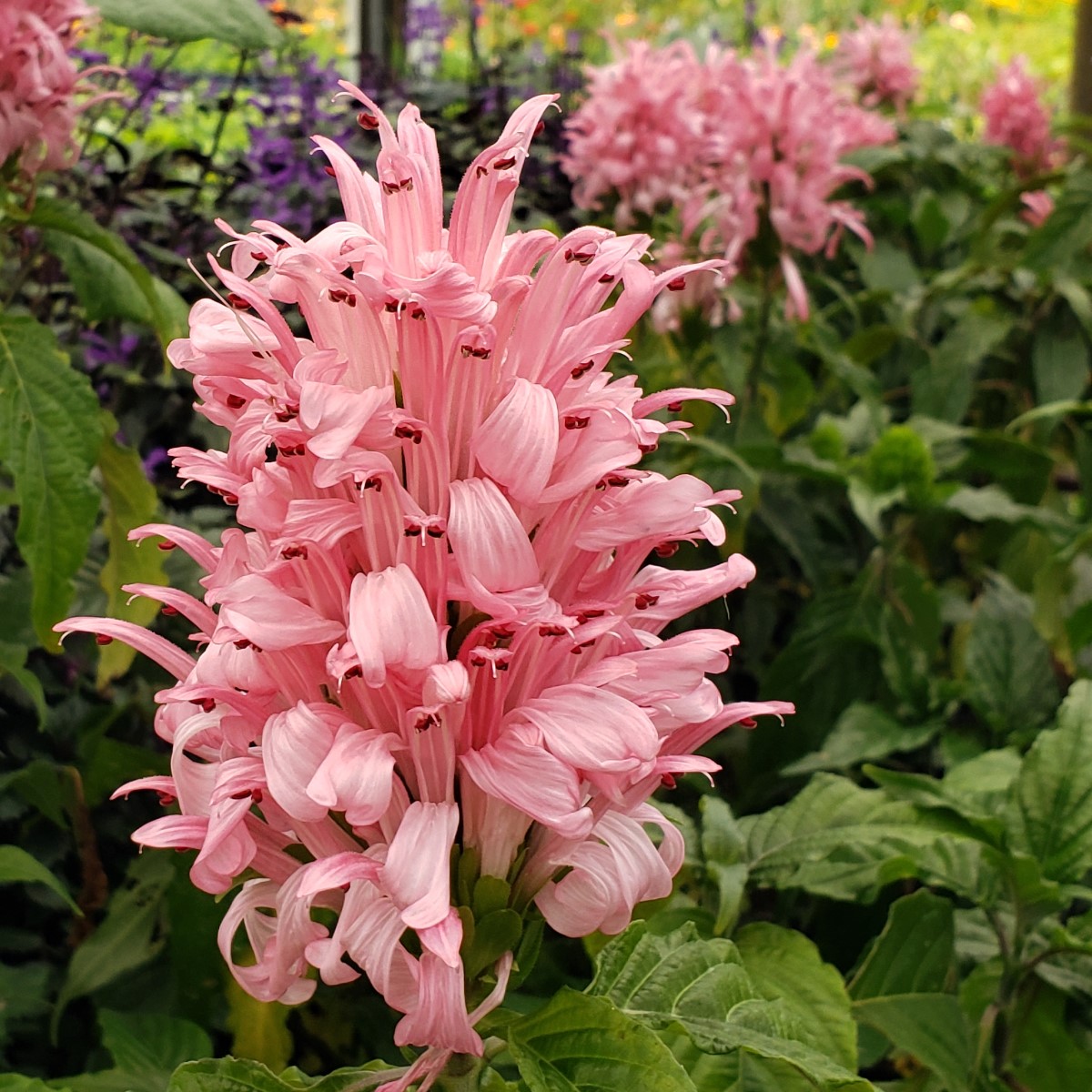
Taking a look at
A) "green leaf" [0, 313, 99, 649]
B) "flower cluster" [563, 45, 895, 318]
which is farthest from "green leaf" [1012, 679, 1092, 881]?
"flower cluster" [563, 45, 895, 318]

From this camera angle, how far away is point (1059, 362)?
1970mm

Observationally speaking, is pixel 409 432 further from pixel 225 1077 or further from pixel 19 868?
pixel 19 868

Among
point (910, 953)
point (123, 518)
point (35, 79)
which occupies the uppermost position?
point (35, 79)

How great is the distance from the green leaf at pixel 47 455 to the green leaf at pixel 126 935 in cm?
29

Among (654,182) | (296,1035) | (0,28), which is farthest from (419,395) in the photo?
(654,182)

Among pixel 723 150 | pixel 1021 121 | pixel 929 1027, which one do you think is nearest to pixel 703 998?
pixel 929 1027

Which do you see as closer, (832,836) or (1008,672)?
(832,836)

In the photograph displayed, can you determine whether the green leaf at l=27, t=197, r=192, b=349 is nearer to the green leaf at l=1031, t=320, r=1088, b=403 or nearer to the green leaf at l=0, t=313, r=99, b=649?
the green leaf at l=0, t=313, r=99, b=649

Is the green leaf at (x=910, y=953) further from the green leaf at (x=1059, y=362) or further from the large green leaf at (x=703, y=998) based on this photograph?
the green leaf at (x=1059, y=362)

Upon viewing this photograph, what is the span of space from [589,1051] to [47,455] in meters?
0.64

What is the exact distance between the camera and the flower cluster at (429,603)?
50 cm

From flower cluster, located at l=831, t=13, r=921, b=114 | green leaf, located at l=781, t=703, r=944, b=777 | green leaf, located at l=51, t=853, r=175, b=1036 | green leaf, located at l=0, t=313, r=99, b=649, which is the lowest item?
green leaf, located at l=51, t=853, r=175, b=1036

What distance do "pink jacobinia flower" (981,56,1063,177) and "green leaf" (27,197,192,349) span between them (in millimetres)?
1970

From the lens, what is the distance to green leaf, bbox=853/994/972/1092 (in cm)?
87
